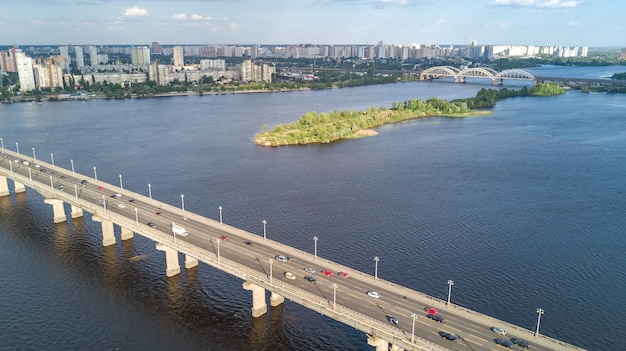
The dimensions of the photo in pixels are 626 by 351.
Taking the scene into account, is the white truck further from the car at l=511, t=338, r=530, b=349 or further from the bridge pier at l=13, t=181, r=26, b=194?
the bridge pier at l=13, t=181, r=26, b=194

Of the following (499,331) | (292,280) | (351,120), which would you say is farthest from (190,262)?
(351,120)

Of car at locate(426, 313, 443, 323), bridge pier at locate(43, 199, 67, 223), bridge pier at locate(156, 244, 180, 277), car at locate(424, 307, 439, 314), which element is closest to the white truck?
bridge pier at locate(156, 244, 180, 277)

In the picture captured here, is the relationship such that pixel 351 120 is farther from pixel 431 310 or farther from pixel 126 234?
pixel 431 310

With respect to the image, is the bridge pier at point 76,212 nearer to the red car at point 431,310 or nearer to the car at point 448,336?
the red car at point 431,310

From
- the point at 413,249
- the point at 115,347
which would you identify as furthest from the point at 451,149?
the point at 115,347

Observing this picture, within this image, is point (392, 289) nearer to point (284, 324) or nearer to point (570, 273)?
point (284, 324)

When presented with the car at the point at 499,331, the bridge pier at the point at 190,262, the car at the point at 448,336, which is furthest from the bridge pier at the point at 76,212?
the car at the point at 499,331
